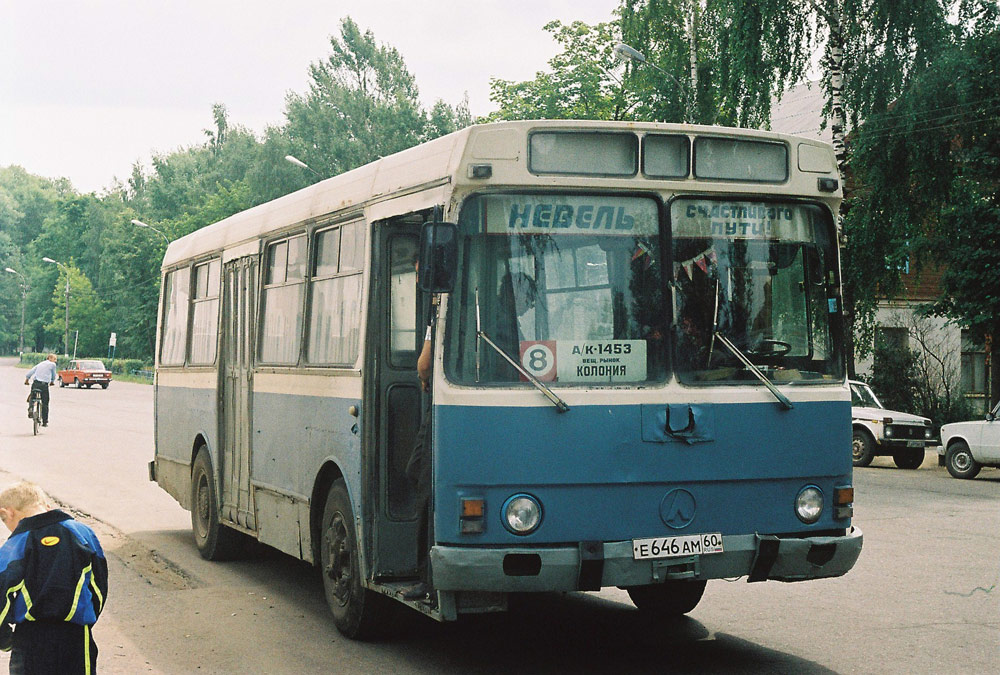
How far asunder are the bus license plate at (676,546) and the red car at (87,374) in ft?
198

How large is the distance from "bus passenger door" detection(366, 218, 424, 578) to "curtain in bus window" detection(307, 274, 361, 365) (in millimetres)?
233

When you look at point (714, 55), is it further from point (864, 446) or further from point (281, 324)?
point (281, 324)

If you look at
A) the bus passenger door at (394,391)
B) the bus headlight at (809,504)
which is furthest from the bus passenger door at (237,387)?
the bus headlight at (809,504)

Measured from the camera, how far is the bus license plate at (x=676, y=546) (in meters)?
6.70

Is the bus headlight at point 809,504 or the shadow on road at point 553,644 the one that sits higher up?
the bus headlight at point 809,504

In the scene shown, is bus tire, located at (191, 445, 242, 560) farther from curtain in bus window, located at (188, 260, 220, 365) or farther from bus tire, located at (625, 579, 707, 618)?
bus tire, located at (625, 579, 707, 618)

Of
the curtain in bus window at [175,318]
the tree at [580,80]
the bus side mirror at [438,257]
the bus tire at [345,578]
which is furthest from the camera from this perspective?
the tree at [580,80]

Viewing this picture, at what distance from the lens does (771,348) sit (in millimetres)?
7199

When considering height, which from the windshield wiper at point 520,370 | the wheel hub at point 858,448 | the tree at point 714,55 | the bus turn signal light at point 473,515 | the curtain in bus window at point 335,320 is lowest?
the wheel hub at point 858,448

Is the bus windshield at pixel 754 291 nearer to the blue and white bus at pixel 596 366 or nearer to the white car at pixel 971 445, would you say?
the blue and white bus at pixel 596 366

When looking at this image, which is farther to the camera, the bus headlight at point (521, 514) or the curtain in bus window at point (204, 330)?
the curtain in bus window at point (204, 330)

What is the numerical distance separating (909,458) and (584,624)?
1662 cm

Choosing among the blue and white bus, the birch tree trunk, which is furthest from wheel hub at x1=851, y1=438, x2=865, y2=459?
the blue and white bus

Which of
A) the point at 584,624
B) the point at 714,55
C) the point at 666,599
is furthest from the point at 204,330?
the point at 714,55
